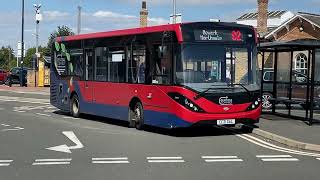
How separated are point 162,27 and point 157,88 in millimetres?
1568

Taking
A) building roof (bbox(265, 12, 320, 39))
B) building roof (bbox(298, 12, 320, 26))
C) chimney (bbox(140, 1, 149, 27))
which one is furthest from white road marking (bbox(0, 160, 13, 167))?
chimney (bbox(140, 1, 149, 27))

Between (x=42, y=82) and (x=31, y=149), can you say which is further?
(x=42, y=82)

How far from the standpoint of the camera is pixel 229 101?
49.6 ft

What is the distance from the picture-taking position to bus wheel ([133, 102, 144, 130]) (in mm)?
16641

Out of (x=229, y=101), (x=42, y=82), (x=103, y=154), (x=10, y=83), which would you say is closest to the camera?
(x=103, y=154)

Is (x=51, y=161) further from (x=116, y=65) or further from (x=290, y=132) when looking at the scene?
(x=116, y=65)

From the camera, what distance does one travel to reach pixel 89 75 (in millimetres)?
20141

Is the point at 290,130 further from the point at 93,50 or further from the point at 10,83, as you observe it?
the point at 10,83

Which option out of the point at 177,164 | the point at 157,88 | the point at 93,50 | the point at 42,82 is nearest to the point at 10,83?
the point at 42,82

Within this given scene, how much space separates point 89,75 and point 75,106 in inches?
76.6

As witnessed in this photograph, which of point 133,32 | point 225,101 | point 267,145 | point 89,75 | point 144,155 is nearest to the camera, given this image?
point 144,155

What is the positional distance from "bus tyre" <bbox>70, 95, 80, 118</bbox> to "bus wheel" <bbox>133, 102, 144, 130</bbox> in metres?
4.73

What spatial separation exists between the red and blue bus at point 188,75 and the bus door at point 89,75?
84.5 inches

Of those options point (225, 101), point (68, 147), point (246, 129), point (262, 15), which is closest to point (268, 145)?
point (225, 101)
